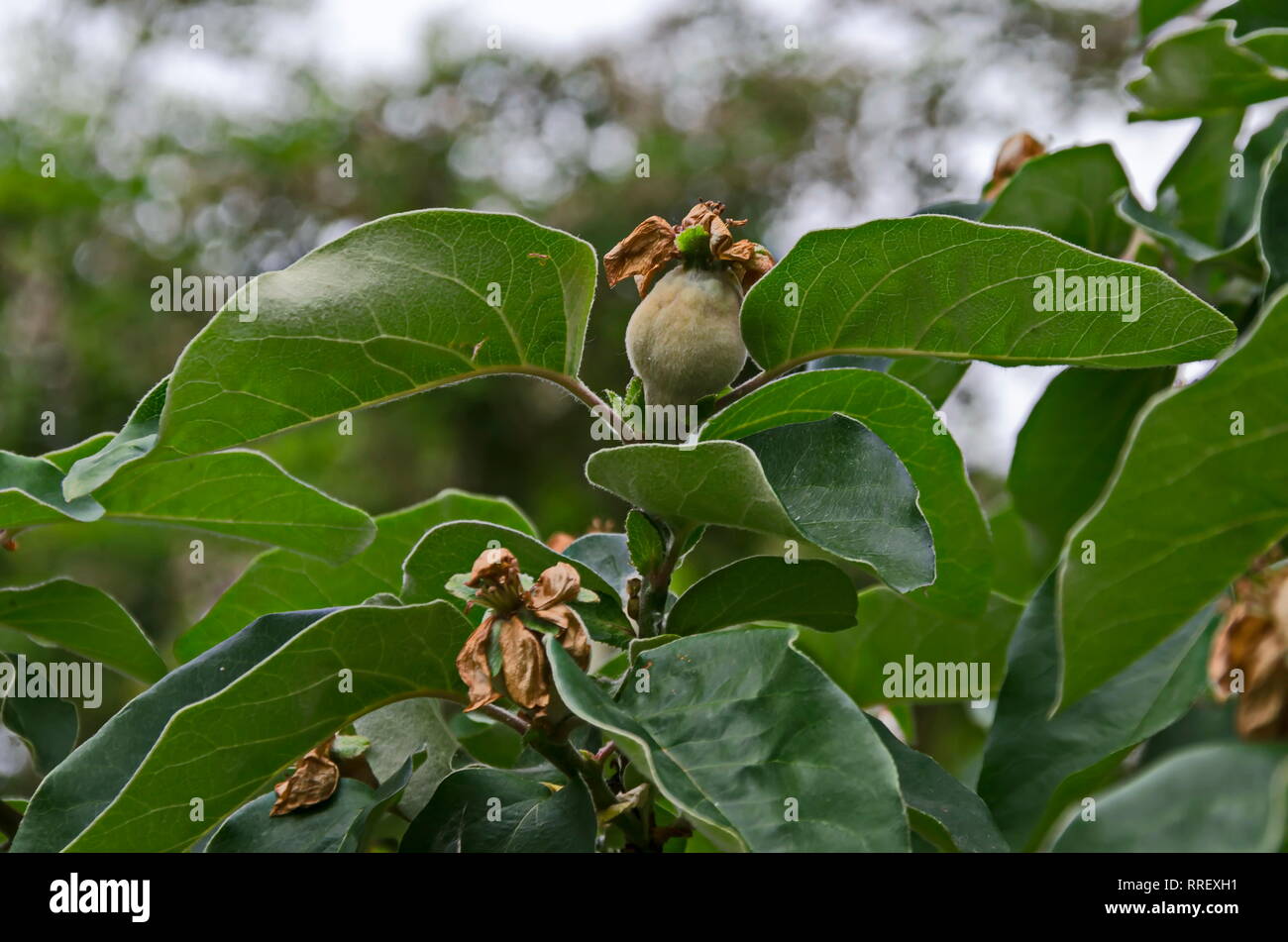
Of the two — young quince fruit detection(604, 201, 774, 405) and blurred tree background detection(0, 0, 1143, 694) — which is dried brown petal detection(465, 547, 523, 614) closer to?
young quince fruit detection(604, 201, 774, 405)

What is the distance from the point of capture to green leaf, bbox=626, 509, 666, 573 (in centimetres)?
67

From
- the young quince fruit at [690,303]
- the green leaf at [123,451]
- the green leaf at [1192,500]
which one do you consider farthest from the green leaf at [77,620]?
the green leaf at [1192,500]

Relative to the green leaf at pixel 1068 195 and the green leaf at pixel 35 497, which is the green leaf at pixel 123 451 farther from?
the green leaf at pixel 1068 195

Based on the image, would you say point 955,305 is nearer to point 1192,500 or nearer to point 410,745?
point 1192,500

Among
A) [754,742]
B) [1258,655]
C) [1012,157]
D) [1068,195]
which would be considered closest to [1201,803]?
[1258,655]

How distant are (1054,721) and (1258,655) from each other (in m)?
0.31

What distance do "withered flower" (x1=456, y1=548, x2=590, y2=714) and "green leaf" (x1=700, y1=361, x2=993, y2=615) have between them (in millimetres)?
118

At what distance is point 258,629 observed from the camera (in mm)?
701

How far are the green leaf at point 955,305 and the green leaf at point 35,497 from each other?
1.30 ft

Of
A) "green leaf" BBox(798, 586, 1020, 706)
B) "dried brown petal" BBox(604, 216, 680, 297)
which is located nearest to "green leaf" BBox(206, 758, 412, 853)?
"dried brown petal" BBox(604, 216, 680, 297)

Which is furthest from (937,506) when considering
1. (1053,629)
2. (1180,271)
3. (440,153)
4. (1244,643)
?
(440,153)

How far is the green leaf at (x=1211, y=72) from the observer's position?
32.3 inches
